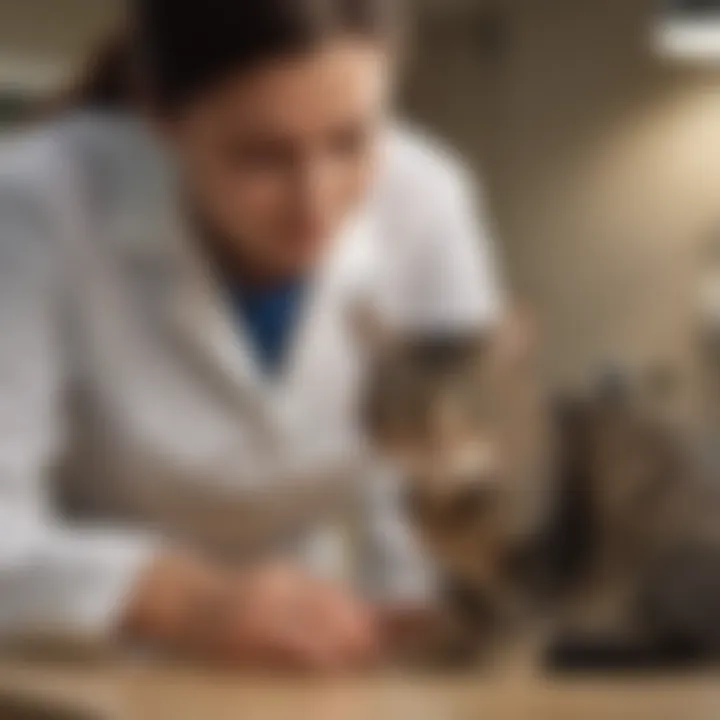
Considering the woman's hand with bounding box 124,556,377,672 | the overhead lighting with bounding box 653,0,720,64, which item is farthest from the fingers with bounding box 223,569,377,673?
the overhead lighting with bounding box 653,0,720,64

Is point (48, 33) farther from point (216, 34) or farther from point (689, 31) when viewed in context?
point (689, 31)

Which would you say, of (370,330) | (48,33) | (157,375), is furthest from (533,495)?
(48,33)

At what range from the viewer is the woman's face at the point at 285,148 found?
1.02m

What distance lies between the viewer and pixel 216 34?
101 centimetres

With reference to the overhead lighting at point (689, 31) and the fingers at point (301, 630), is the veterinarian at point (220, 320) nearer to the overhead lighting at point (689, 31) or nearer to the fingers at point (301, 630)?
the fingers at point (301, 630)

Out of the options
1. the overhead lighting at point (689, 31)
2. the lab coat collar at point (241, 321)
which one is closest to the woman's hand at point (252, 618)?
the lab coat collar at point (241, 321)

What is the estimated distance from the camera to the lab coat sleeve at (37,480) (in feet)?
3.36

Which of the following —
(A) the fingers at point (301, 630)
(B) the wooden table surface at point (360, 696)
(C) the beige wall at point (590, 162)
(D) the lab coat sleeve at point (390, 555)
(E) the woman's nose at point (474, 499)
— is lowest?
(B) the wooden table surface at point (360, 696)

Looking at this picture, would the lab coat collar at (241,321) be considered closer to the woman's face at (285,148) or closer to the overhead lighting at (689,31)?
the woman's face at (285,148)

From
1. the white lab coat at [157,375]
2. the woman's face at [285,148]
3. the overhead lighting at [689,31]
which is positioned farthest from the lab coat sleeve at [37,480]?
the overhead lighting at [689,31]

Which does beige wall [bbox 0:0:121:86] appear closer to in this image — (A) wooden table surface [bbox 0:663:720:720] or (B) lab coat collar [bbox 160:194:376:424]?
(B) lab coat collar [bbox 160:194:376:424]

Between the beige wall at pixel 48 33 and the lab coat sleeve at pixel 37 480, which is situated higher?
the beige wall at pixel 48 33

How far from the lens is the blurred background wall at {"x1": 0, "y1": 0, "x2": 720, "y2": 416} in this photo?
1025mm

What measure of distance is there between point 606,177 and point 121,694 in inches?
16.8
